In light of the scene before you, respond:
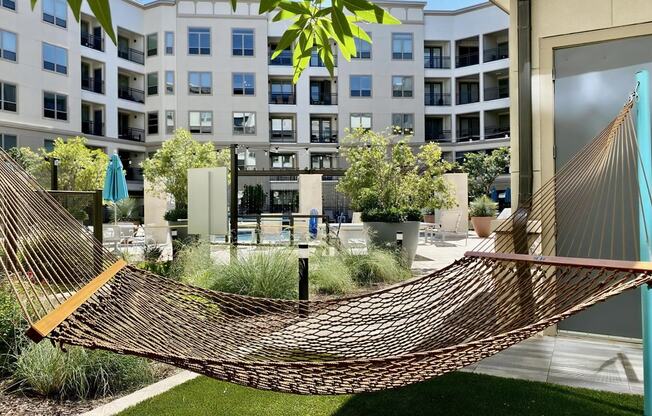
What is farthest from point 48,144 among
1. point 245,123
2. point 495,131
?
point 495,131

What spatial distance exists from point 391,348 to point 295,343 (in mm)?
507

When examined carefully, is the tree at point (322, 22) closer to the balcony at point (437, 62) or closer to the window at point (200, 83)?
the window at point (200, 83)

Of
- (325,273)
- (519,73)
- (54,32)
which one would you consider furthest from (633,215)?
(54,32)

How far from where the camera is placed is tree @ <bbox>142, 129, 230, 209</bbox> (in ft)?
40.6

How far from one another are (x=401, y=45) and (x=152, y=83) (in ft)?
39.2

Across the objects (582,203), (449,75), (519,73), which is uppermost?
(449,75)

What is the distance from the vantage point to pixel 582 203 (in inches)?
138

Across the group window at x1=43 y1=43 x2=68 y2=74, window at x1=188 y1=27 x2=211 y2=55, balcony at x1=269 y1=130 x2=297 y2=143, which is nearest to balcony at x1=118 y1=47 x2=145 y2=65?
window at x1=188 y1=27 x2=211 y2=55

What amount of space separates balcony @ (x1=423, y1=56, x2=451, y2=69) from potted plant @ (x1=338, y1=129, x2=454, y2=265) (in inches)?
736

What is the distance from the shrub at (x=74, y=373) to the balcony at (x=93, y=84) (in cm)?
2181

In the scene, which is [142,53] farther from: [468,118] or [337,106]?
[468,118]

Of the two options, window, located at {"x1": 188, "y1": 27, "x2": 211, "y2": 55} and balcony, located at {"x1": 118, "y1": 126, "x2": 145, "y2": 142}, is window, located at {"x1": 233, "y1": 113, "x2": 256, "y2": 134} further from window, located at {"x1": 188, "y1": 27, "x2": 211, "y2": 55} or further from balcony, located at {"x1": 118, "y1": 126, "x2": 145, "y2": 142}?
balcony, located at {"x1": 118, "y1": 126, "x2": 145, "y2": 142}

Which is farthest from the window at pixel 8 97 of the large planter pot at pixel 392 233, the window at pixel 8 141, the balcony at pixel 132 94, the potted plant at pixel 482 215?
the large planter pot at pixel 392 233

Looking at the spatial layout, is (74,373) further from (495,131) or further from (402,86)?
(495,131)
